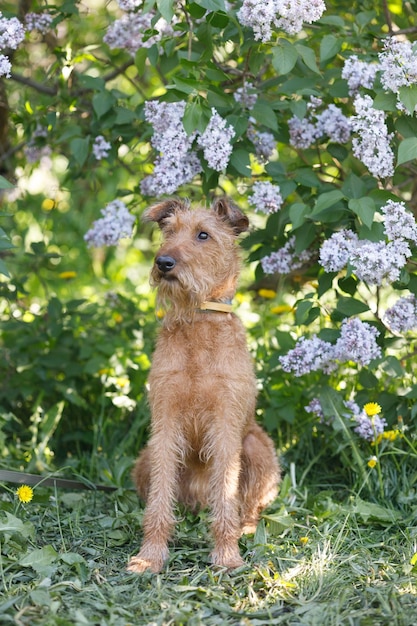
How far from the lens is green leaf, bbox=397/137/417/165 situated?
3.12m

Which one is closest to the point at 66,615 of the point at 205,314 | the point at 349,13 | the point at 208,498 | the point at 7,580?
the point at 7,580

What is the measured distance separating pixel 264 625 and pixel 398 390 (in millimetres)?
1734

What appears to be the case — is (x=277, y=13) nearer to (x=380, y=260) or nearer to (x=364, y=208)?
(x=364, y=208)

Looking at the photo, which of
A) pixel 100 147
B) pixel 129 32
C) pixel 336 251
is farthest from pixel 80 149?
pixel 336 251

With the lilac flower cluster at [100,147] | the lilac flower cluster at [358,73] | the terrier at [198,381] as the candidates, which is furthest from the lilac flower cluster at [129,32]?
the terrier at [198,381]

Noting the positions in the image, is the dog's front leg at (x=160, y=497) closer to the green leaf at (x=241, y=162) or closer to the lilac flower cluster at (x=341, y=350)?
the lilac flower cluster at (x=341, y=350)

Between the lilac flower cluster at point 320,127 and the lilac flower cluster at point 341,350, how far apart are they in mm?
883

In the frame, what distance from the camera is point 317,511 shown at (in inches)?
141

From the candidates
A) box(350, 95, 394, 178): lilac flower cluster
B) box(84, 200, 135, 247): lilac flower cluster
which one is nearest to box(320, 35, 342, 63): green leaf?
box(350, 95, 394, 178): lilac flower cluster

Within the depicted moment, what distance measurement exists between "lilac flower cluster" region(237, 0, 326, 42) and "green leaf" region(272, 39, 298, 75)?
0.31 feet

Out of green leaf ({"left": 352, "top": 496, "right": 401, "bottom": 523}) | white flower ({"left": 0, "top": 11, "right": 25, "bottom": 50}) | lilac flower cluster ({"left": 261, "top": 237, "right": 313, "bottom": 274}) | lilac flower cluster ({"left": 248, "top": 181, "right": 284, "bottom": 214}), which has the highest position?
white flower ({"left": 0, "top": 11, "right": 25, "bottom": 50})

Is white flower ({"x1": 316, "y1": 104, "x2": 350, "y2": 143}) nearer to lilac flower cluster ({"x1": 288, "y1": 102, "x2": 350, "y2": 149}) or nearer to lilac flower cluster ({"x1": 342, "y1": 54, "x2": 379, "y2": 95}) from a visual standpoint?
lilac flower cluster ({"x1": 288, "y1": 102, "x2": 350, "y2": 149})

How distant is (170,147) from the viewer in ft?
11.5

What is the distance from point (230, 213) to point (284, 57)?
27.1 inches
